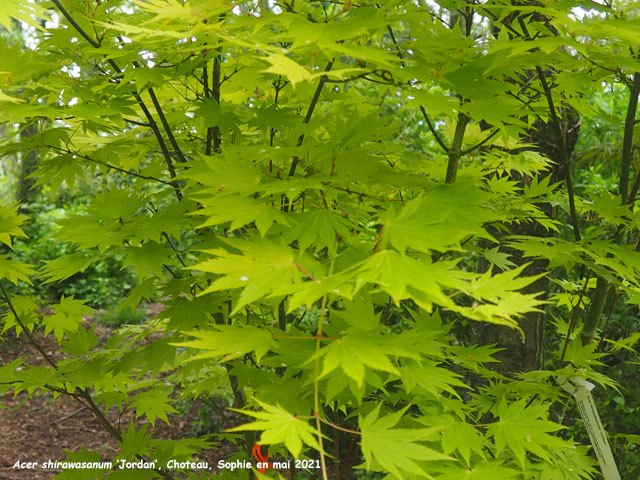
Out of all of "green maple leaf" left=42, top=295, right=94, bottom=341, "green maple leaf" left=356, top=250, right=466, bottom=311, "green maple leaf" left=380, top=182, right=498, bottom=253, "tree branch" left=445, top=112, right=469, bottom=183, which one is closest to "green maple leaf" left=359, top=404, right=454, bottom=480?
"green maple leaf" left=356, top=250, right=466, bottom=311

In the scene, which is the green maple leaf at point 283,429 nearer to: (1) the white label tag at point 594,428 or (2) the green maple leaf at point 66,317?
(1) the white label tag at point 594,428

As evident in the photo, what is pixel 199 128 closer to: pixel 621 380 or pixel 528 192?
pixel 528 192

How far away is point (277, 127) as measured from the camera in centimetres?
163

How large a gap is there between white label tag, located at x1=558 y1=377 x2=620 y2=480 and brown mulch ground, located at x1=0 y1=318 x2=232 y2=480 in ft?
12.6

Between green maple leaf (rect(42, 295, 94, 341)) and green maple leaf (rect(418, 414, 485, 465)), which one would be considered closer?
green maple leaf (rect(418, 414, 485, 465))

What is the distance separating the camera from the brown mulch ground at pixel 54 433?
4933 millimetres

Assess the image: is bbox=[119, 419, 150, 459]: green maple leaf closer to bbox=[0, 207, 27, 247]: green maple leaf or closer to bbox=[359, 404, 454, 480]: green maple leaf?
bbox=[0, 207, 27, 247]: green maple leaf

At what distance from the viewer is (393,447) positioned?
1.01 meters

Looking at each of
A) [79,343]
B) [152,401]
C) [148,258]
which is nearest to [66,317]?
[79,343]

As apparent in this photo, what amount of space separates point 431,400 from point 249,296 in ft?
2.43

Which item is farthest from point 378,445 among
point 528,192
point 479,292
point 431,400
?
point 528,192

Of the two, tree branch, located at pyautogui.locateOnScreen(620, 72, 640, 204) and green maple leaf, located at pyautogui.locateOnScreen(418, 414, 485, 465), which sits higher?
tree branch, located at pyautogui.locateOnScreen(620, 72, 640, 204)

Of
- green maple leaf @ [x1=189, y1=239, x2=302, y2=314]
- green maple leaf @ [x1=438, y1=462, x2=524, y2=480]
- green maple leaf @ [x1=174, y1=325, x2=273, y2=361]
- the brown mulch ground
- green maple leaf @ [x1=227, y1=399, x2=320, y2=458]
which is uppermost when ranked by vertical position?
green maple leaf @ [x1=189, y1=239, x2=302, y2=314]

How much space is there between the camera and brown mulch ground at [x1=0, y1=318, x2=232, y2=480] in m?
4.93
